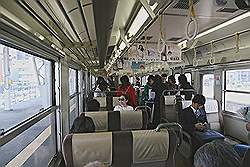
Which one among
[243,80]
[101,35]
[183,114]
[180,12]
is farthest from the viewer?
[243,80]

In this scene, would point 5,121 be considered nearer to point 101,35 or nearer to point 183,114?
point 101,35

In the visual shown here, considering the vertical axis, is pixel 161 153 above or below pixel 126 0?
below

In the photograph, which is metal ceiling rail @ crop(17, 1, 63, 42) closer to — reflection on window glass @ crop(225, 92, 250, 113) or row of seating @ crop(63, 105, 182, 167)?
row of seating @ crop(63, 105, 182, 167)

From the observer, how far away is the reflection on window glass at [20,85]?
1.79m

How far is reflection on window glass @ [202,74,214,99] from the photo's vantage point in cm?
658

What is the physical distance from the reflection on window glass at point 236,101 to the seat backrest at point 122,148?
143 inches

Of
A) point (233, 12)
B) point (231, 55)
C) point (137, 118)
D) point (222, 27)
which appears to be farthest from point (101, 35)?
point (231, 55)

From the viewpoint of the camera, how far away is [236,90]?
545cm

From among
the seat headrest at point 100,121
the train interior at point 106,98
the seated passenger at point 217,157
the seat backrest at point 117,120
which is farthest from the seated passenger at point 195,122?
the seated passenger at point 217,157

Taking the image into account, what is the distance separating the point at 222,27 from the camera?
402 centimetres

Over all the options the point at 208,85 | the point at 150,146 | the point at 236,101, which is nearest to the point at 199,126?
the point at 236,101

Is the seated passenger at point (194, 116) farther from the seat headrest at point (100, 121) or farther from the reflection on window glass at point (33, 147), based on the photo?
the reflection on window glass at point (33, 147)

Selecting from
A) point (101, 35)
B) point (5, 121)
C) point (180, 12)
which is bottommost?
point (5, 121)

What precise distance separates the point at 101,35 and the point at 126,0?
52cm
